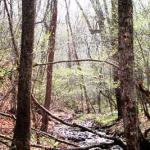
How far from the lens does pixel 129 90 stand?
4555mm

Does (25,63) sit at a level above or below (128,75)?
above

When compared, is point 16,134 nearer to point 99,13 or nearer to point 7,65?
point 7,65

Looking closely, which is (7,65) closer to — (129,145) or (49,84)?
(49,84)

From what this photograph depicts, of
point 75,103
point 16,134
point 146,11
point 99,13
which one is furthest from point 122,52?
point 75,103

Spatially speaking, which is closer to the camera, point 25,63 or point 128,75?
point 25,63

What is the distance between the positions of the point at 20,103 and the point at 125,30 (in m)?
2.43

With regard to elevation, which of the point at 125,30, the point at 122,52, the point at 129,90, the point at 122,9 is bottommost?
the point at 129,90

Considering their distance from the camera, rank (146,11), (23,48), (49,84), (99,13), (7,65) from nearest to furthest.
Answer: (23,48) < (7,65) < (146,11) < (49,84) < (99,13)

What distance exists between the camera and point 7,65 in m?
8.64

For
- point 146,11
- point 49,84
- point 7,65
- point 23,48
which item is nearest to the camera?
point 23,48

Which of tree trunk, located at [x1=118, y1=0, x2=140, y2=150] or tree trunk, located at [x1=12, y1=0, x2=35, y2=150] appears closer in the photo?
tree trunk, located at [x1=12, y1=0, x2=35, y2=150]

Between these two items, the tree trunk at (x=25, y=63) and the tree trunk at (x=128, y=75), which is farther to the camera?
the tree trunk at (x=128, y=75)

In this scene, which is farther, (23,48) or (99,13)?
(99,13)

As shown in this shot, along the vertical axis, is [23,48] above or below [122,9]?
below
